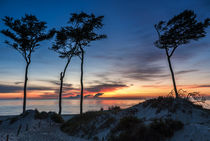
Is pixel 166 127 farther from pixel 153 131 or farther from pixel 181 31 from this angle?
pixel 181 31

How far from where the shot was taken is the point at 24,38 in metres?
24.5

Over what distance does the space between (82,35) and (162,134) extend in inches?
759

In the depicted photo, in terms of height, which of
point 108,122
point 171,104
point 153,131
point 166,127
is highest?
point 171,104

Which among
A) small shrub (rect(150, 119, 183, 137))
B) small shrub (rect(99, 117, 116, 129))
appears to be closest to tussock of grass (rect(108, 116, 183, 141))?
small shrub (rect(150, 119, 183, 137))

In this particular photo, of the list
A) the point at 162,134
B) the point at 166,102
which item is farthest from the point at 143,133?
the point at 166,102

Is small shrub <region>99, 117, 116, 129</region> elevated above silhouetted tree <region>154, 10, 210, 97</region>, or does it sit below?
below

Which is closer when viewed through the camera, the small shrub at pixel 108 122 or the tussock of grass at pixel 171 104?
the tussock of grass at pixel 171 104

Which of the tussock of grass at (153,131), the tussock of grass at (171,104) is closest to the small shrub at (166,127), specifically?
the tussock of grass at (153,131)

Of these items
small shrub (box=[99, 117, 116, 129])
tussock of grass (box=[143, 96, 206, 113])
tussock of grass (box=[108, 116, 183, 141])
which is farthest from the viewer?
small shrub (box=[99, 117, 116, 129])

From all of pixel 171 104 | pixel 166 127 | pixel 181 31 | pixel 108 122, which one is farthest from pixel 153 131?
pixel 181 31

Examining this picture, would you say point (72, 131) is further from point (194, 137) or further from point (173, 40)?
point (173, 40)

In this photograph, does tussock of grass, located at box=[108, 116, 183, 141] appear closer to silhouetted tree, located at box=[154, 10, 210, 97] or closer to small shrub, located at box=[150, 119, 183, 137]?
small shrub, located at box=[150, 119, 183, 137]

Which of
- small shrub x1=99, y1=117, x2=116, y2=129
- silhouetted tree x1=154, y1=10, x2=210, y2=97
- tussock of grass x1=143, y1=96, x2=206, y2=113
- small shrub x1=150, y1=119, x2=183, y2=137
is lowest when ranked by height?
small shrub x1=99, y1=117, x2=116, y2=129

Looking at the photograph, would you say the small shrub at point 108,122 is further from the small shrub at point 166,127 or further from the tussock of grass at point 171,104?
the small shrub at point 166,127
